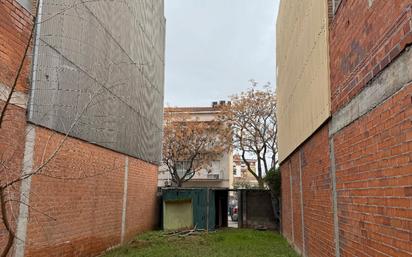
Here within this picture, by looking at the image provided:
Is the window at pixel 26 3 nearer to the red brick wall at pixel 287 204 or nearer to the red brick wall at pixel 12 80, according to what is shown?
the red brick wall at pixel 12 80

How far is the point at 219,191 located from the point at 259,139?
275 inches

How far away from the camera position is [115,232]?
12.8 metres

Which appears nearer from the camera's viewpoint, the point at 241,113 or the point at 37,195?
the point at 37,195

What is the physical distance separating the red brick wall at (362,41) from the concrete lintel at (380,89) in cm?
8

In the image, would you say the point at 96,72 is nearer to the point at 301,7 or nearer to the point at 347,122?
the point at 301,7

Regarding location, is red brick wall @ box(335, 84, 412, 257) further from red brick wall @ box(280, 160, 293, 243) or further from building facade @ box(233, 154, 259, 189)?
building facade @ box(233, 154, 259, 189)

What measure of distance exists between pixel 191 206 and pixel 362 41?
1668 cm

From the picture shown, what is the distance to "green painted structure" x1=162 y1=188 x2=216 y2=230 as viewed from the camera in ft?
64.4

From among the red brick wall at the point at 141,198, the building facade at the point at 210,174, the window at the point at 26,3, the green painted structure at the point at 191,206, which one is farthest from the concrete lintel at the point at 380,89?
the building facade at the point at 210,174

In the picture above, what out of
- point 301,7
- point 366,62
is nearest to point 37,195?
point 366,62

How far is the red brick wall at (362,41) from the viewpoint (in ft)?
11.7

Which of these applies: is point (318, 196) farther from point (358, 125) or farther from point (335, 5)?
point (335, 5)

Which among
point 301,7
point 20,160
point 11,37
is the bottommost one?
point 20,160

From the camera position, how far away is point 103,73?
11383 millimetres
